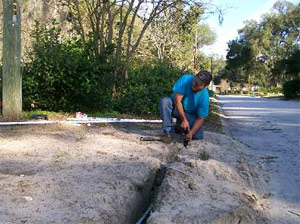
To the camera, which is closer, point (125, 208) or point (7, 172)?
point (125, 208)

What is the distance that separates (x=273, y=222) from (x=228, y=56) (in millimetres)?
81878

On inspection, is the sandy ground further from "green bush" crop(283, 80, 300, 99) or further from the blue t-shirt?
"green bush" crop(283, 80, 300, 99)

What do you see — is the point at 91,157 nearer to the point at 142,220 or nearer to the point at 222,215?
the point at 142,220

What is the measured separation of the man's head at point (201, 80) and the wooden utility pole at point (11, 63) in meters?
4.14

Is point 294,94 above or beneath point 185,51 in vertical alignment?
beneath

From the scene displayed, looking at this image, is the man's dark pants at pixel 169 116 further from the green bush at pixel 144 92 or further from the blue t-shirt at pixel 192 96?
the green bush at pixel 144 92

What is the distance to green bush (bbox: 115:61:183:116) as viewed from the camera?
10.6 metres

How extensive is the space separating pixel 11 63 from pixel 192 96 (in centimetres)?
417

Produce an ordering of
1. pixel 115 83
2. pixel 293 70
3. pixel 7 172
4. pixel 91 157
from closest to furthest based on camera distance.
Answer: pixel 7 172
pixel 91 157
pixel 115 83
pixel 293 70

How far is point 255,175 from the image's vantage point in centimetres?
547

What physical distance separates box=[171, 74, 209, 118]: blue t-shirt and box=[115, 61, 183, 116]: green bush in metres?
3.94

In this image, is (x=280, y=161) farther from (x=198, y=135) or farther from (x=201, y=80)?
(x=201, y=80)

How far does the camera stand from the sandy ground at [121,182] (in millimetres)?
3324

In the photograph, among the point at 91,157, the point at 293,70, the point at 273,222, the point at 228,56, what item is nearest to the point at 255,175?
the point at 273,222
